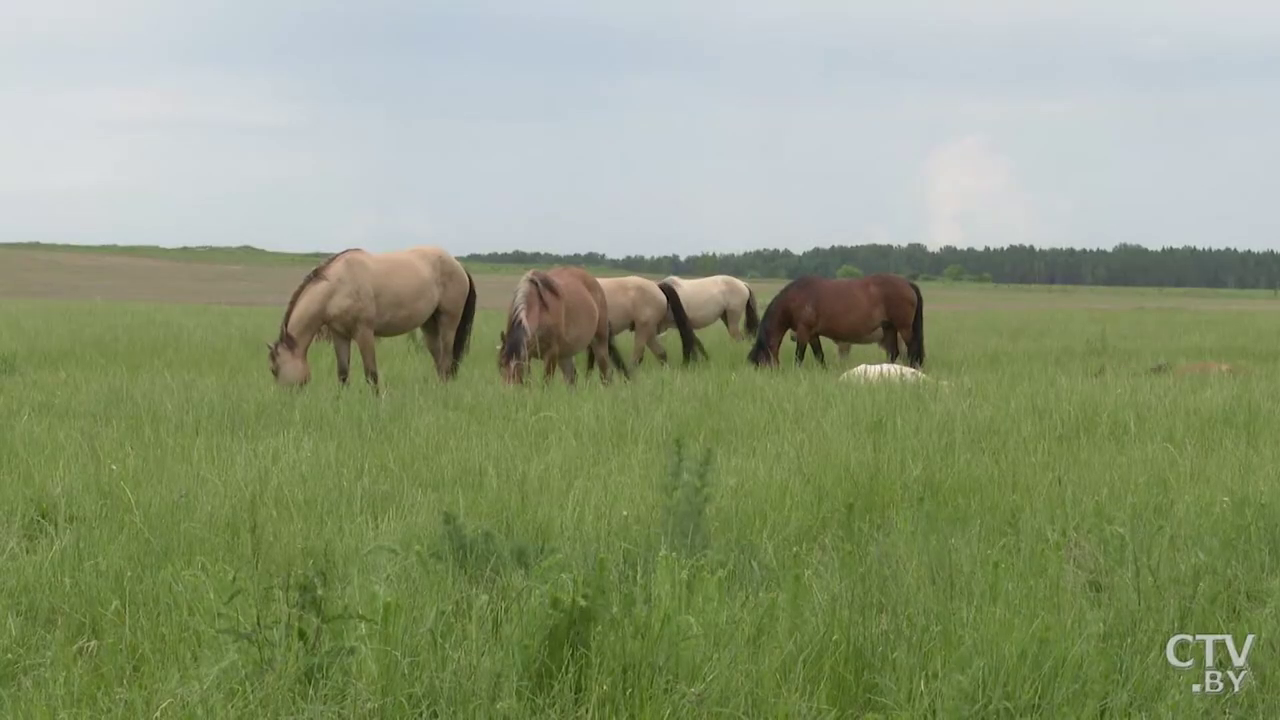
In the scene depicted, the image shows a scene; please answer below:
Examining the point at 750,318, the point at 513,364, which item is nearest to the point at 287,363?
the point at 513,364

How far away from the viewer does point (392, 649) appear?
2131 mm

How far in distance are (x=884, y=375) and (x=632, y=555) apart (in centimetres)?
590

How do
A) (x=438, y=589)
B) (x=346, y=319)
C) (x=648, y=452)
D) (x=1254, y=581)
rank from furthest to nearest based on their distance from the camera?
(x=346, y=319) → (x=648, y=452) → (x=1254, y=581) → (x=438, y=589)

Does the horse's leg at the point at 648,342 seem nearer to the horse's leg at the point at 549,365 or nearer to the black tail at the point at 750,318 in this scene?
the black tail at the point at 750,318

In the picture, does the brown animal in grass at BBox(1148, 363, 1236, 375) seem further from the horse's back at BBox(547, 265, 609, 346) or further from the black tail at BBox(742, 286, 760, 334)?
the black tail at BBox(742, 286, 760, 334)

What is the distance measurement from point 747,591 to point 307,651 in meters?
1.33

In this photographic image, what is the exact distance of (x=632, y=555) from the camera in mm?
3059

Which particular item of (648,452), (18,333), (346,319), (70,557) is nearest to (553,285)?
(346,319)

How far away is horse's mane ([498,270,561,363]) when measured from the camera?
25.6 ft

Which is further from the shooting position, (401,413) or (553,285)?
(553,285)

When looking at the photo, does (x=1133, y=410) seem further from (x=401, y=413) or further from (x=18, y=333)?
(x=18, y=333)

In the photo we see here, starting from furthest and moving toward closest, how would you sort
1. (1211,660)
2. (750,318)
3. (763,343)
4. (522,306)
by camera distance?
(750,318), (763,343), (522,306), (1211,660)

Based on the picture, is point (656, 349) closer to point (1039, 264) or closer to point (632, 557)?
point (632, 557)

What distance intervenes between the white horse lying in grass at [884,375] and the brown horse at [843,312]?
2.72 m
